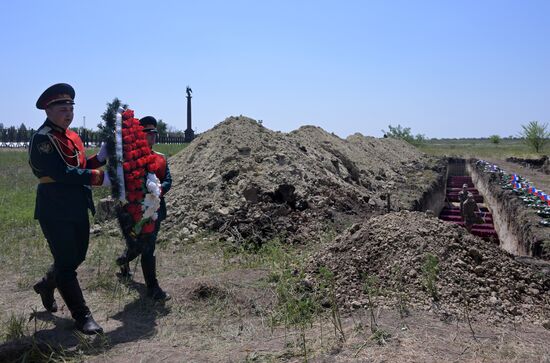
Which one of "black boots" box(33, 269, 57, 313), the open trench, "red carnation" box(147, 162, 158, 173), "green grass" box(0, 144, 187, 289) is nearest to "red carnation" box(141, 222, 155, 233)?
"red carnation" box(147, 162, 158, 173)

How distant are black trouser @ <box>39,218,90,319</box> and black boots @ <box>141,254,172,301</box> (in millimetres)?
704

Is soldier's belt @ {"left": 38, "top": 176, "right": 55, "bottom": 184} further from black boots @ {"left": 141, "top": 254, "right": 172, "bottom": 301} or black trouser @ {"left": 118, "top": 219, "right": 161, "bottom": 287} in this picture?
black boots @ {"left": 141, "top": 254, "right": 172, "bottom": 301}

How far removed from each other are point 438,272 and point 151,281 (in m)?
2.41

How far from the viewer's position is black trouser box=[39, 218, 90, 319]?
12.0 feet

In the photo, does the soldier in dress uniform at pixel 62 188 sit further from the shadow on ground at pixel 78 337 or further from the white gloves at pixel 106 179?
the shadow on ground at pixel 78 337

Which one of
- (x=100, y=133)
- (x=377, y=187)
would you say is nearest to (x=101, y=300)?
(x=100, y=133)

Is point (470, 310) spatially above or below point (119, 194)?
below

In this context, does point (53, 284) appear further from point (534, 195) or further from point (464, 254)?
point (534, 195)

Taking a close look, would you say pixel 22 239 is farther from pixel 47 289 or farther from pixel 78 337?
pixel 78 337

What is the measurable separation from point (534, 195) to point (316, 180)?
7.41 metres

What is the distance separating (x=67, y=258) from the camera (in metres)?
3.68

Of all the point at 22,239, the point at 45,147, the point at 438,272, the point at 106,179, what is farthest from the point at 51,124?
the point at 22,239

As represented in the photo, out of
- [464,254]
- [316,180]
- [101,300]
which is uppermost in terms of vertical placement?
[316,180]

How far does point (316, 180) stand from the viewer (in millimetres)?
8836
